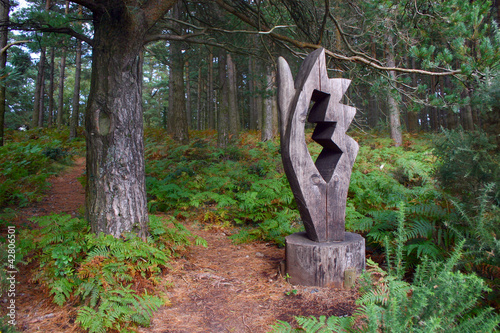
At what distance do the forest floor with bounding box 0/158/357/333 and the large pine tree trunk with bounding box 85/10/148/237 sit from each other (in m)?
0.93

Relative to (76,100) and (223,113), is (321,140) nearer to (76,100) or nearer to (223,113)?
(223,113)

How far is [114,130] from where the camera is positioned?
161 inches

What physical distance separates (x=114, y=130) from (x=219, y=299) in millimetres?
2473

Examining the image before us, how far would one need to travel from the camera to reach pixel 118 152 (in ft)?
13.5

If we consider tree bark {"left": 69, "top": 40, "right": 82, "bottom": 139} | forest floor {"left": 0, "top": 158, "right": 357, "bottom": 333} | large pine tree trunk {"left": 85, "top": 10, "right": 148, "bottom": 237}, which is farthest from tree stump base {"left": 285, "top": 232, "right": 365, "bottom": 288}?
tree bark {"left": 69, "top": 40, "right": 82, "bottom": 139}

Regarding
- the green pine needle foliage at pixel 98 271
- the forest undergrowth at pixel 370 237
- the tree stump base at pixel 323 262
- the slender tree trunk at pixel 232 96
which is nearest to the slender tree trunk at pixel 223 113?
the slender tree trunk at pixel 232 96

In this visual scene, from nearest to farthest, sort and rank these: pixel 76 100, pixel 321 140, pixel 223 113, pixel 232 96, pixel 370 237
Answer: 1. pixel 321 140
2. pixel 370 237
3. pixel 223 113
4. pixel 232 96
5. pixel 76 100

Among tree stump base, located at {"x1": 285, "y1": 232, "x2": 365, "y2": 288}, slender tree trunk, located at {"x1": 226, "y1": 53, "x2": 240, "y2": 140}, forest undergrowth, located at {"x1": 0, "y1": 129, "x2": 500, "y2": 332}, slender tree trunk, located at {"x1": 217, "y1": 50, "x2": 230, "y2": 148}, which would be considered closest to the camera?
forest undergrowth, located at {"x1": 0, "y1": 129, "x2": 500, "y2": 332}

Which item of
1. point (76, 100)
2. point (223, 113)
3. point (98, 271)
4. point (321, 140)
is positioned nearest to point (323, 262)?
point (321, 140)

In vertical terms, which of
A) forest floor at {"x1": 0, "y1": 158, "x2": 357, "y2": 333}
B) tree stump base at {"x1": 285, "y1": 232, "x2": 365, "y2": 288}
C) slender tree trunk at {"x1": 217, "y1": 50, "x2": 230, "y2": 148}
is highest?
slender tree trunk at {"x1": 217, "y1": 50, "x2": 230, "y2": 148}

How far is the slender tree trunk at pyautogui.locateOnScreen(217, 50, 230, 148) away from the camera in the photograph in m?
11.7

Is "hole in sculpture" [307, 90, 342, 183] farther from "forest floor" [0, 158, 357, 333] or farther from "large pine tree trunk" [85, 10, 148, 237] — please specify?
"large pine tree trunk" [85, 10, 148, 237]

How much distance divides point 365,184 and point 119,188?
4.73 meters

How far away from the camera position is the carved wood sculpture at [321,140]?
12.6 ft
